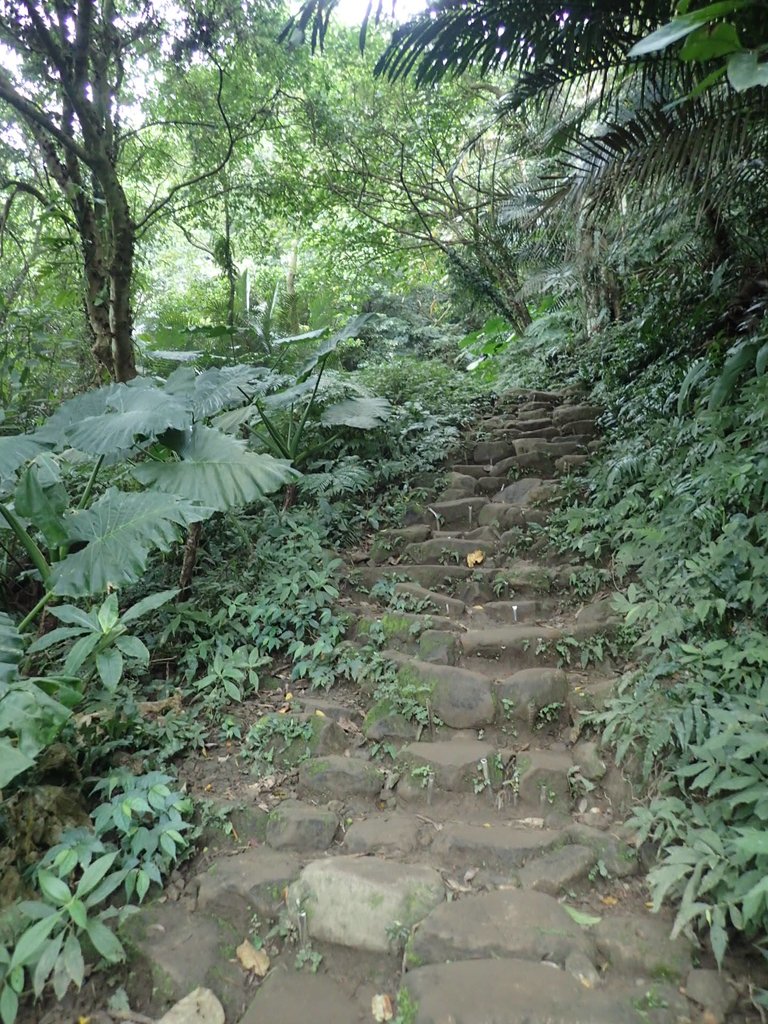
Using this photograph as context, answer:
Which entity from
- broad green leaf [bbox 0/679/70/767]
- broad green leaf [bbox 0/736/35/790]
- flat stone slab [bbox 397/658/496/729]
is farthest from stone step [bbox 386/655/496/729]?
broad green leaf [bbox 0/736/35/790]

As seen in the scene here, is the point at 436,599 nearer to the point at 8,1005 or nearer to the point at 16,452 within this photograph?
the point at 16,452

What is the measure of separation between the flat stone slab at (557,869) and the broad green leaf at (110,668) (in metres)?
1.57

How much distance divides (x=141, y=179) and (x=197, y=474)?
5371mm

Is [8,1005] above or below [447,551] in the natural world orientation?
below

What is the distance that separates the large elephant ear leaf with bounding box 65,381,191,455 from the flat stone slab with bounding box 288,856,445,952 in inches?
A: 75.4

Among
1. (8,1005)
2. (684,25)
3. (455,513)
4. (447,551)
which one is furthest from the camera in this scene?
(455,513)

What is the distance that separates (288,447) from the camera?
4621mm

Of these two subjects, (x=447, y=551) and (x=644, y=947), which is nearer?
(x=644, y=947)

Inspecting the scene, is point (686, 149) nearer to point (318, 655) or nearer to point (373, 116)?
point (318, 655)

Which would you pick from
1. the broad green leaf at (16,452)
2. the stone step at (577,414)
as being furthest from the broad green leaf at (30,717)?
the stone step at (577,414)

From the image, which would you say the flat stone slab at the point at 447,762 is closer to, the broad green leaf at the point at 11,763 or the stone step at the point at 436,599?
the stone step at the point at 436,599

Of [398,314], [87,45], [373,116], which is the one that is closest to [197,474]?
[87,45]

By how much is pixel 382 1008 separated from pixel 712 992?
874 mm

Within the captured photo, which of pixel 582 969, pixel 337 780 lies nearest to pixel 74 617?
pixel 337 780
